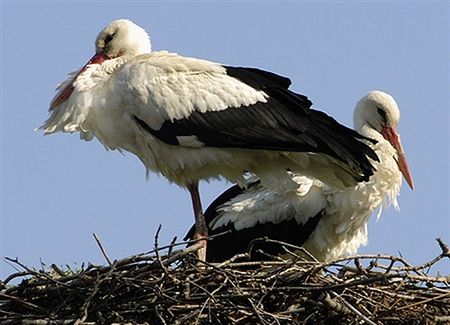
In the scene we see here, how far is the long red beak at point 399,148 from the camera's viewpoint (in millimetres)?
11086

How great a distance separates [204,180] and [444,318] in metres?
2.03

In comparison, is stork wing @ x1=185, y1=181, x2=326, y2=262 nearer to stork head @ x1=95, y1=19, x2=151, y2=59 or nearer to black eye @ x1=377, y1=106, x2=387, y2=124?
black eye @ x1=377, y1=106, x2=387, y2=124

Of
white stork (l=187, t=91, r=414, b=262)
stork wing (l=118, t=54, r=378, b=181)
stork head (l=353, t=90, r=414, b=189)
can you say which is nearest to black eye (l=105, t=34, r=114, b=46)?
stork wing (l=118, t=54, r=378, b=181)

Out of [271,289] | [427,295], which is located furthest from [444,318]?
[271,289]

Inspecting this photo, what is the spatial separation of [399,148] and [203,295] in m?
3.32

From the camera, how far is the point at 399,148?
11.2 meters

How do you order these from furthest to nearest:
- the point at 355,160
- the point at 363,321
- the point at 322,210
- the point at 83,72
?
the point at 322,210 → the point at 83,72 → the point at 355,160 → the point at 363,321

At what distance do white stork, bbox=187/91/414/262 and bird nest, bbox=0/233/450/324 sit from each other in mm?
2112

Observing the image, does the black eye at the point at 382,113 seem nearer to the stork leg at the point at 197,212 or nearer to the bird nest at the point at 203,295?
the stork leg at the point at 197,212

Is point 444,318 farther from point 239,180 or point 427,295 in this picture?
point 239,180

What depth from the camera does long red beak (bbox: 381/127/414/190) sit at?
11086 millimetres

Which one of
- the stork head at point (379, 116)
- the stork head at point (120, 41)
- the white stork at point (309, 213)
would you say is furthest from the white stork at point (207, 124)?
the stork head at point (379, 116)

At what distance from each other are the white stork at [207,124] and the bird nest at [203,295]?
1.13 meters

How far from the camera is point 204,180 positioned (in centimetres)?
992
